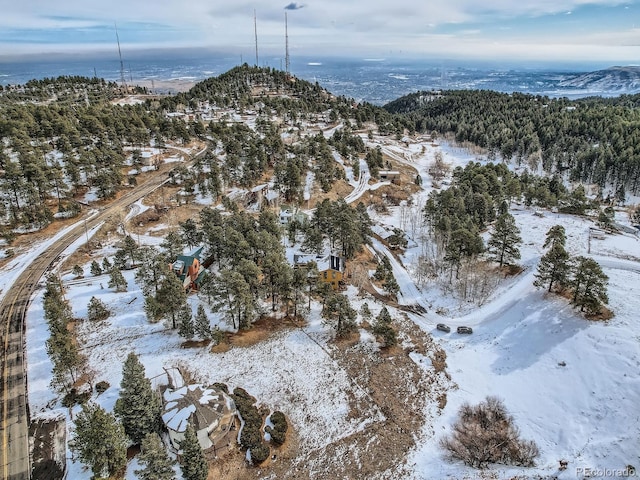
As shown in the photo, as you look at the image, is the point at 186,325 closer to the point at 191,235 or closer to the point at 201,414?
the point at 201,414

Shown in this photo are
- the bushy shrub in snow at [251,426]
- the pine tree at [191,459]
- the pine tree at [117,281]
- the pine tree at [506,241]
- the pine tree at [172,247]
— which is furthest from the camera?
the pine tree at [506,241]

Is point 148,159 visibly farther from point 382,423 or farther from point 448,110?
point 448,110

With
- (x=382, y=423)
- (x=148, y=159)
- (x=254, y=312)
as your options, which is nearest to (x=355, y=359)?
(x=382, y=423)

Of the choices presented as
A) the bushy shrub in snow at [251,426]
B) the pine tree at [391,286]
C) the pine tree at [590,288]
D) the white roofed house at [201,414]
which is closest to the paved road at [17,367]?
the white roofed house at [201,414]

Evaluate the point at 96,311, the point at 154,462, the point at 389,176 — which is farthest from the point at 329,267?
the point at 389,176

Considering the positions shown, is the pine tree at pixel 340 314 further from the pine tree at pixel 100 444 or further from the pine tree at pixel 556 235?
the pine tree at pixel 556 235

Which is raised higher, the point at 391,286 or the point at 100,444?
the point at 100,444
